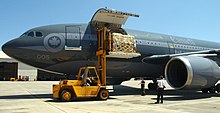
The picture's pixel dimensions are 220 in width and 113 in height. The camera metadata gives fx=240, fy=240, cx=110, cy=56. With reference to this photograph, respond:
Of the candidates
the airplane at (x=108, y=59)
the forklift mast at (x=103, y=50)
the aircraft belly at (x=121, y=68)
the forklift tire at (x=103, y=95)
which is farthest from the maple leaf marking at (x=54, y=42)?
the forklift tire at (x=103, y=95)

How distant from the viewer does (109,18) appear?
15992 millimetres

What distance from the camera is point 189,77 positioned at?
13250 millimetres

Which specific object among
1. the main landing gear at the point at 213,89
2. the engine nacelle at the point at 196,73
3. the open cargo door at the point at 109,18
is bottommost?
the main landing gear at the point at 213,89

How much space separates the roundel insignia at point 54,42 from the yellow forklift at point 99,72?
189 cm

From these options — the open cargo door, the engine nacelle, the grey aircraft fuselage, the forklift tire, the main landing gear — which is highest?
the open cargo door

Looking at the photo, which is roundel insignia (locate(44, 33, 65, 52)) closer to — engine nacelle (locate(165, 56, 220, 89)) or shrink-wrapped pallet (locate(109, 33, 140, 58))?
shrink-wrapped pallet (locate(109, 33, 140, 58))

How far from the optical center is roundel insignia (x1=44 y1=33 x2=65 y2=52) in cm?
1438

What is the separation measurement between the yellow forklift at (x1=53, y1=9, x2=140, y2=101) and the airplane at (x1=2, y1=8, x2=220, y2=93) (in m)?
0.56

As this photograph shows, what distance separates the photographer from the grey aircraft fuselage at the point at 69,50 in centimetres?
1411

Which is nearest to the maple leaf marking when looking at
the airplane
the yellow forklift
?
the airplane

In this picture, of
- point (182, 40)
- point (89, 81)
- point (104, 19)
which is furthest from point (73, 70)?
point (182, 40)

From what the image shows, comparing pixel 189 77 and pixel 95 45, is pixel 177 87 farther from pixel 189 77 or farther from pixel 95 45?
pixel 95 45

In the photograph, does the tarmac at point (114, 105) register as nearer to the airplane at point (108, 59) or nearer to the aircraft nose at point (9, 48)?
the airplane at point (108, 59)

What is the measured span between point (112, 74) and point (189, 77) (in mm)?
5425
